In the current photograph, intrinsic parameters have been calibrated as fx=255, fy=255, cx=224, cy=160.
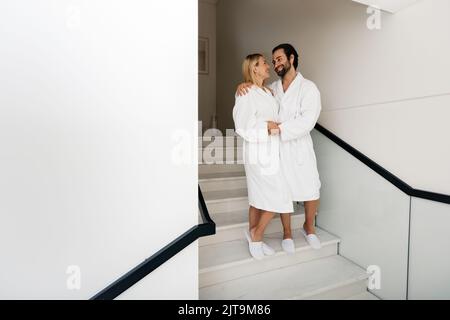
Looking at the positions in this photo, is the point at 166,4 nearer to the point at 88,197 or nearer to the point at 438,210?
the point at 88,197

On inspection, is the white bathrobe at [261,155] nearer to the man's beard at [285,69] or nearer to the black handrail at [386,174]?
the man's beard at [285,69]

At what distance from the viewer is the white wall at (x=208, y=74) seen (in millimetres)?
4941

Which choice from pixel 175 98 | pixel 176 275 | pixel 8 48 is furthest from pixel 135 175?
pixel 8 48

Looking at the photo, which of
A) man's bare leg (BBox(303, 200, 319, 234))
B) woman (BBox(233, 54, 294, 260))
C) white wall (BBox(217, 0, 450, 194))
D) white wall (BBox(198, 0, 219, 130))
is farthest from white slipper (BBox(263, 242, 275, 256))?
white wall (BBox(198, 0, 219, 130))

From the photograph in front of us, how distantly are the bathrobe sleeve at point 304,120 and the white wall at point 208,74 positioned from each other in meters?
3.17

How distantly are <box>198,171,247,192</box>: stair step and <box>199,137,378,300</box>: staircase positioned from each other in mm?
181

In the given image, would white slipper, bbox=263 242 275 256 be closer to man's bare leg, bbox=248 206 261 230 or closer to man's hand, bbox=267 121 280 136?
man's bare leg, bbox=248 206 261 230

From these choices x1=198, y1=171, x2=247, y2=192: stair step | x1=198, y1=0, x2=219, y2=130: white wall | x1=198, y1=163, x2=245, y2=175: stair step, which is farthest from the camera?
x1=198, y1=0, x2=219, y2=130: white wall

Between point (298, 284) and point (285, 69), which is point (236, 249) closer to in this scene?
point (298, 284)

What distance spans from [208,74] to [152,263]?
4.45m

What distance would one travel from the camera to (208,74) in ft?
16.5

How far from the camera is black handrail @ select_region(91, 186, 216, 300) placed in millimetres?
1088

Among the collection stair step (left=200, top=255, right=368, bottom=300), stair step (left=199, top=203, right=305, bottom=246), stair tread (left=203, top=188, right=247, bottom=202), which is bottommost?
stair step (left=200, top=255, right=368, bottom=300)
